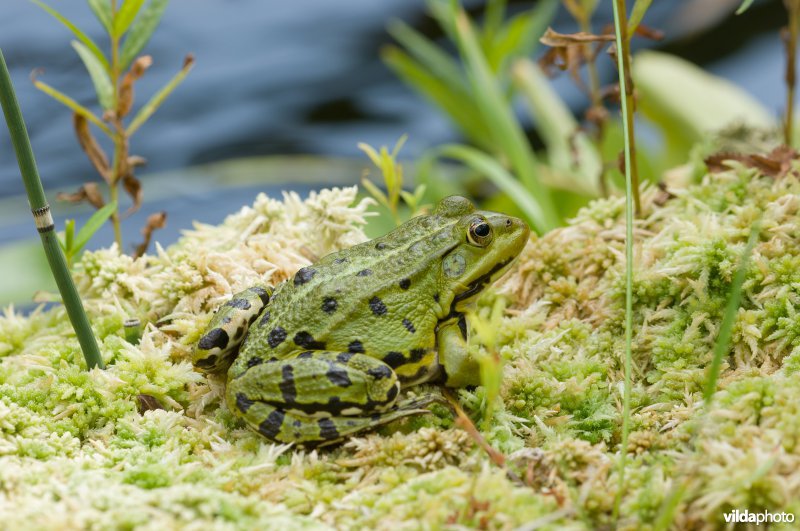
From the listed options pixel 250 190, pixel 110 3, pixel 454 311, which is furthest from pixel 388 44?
pixel 454 311

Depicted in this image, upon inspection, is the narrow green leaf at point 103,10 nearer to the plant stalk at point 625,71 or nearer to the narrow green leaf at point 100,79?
the narrow green leaf at point 100,79

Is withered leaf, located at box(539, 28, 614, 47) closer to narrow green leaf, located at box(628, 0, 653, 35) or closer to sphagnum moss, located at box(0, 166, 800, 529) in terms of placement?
A: narrow green leaf, located at box(628, 0, 653, 35)

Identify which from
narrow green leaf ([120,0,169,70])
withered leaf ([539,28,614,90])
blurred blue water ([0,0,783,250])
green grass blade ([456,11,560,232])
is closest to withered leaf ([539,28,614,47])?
withered leaf ([539,28,614,90])

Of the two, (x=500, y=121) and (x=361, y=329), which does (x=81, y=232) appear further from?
(x=500, y=121)

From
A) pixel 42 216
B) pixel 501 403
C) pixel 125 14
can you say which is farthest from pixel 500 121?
pixel 42 216

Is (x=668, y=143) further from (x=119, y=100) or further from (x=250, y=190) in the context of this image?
(x=119, y=100)

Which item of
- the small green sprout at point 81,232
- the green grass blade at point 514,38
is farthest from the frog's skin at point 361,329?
the green grass blade at point 514,38
